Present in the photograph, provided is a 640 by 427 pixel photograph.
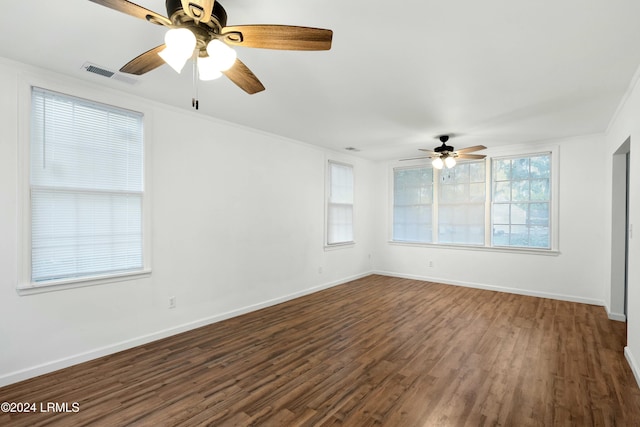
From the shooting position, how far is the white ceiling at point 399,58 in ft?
6.24

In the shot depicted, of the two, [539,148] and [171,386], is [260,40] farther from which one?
[539,148]

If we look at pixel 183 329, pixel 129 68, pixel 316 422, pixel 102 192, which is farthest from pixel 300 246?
pixel 129 68

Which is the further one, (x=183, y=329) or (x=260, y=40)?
(x=183, y=329)

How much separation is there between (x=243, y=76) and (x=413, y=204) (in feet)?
17.8

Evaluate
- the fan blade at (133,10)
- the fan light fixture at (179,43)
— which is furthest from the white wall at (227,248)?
the fan light fixture at (179,43)

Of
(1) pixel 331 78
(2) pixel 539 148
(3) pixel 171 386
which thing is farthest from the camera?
(2) pixel 539 148

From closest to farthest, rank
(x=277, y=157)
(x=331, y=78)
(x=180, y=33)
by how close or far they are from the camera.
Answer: (x=180, y=33) < (x=331, y=78) < (x=277, y=157)

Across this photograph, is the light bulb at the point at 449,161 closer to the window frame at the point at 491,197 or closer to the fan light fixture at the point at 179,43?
the window frame at the point at 491,197

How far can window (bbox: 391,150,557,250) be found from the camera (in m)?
5.31

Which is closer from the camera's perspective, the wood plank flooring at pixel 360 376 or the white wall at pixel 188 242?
the wood plank flooring at pixel 360 376

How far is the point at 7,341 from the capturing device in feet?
8.33

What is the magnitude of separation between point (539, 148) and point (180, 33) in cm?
578

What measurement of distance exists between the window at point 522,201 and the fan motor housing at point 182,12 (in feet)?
18.2

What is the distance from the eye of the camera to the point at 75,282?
2873mm
